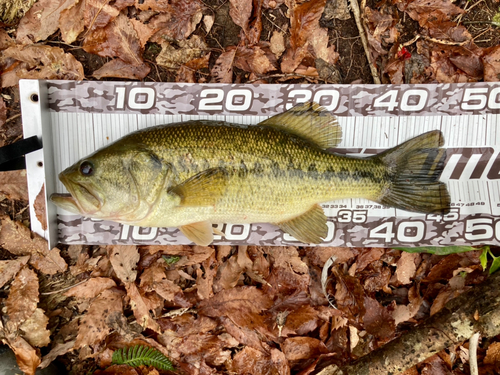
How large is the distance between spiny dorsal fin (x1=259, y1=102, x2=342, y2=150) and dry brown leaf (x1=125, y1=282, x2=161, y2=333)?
2037 millimetres

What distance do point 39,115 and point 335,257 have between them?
315cm

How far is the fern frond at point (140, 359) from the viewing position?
320cm

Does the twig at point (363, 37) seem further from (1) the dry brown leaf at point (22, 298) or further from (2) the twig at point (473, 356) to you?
A: (1) the dry brown leaf at point (22, 298)

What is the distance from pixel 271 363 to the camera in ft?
10.6

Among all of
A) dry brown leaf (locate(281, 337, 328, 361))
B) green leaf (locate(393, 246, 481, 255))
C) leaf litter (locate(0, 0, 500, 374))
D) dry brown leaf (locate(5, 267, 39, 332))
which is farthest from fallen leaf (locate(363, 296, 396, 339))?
dry brown leaf (locate(5, 267, 39, 332))

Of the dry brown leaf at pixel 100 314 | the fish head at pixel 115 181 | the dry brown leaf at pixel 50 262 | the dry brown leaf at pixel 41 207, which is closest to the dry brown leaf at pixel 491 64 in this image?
the fish head at pixel 115 181

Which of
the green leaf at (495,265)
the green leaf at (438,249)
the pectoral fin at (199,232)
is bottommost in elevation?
the green leaf at (495,265)

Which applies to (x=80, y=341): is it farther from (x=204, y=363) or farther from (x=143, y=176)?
(x=143, y=176)

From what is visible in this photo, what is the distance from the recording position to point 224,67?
3.15m

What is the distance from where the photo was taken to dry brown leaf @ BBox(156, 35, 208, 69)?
3154mm

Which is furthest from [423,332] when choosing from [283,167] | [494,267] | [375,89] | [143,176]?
[143,176]

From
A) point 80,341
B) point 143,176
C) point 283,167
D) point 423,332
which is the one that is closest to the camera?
point 143,176

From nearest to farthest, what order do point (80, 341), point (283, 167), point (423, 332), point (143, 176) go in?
point (143, 176) → point (283, 167) → point (423, 332) → point (80, 341)

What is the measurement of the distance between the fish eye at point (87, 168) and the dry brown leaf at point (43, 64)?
1128 mm
